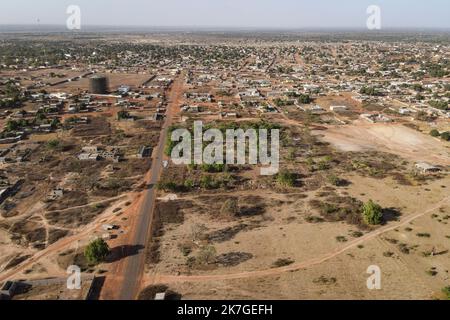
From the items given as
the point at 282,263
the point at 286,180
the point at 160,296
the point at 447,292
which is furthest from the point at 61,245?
the point at 447,292

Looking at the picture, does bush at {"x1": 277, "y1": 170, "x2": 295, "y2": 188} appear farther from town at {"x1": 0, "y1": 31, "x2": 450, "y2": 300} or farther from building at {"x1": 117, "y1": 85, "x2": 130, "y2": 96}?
building at {"x1": 117, "y1": 85, "x2": 130, "y2": 96}

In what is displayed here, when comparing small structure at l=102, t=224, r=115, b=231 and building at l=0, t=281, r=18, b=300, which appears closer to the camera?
building at l=0, t=281, r=18, b=300

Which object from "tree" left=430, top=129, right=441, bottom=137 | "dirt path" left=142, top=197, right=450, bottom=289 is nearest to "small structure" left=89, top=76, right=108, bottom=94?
"tree" left=430, top=129, right=441, bottom=137

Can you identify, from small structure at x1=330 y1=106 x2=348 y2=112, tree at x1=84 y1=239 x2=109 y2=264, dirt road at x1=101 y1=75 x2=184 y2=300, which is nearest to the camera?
dirt road at x1=101 y1=75 x2=184 y2=300

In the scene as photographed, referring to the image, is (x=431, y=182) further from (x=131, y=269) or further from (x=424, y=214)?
(x=131, y=269)

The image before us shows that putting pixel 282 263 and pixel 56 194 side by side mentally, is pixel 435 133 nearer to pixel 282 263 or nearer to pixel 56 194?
pixel 282 263

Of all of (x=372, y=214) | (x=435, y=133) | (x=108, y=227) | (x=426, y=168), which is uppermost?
(x=435, y=133)

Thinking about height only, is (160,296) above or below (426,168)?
below
